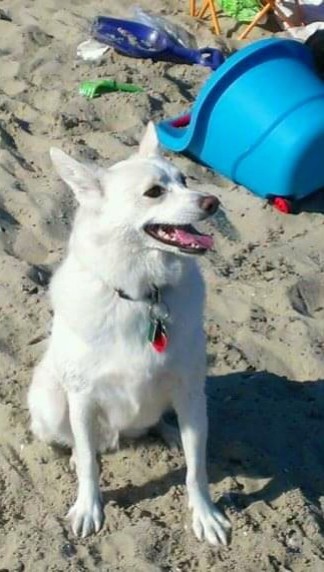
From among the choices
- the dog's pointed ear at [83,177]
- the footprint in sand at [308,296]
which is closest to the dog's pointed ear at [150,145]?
the dog's pointed ear at [83,177]

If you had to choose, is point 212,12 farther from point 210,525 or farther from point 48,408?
point 210,525

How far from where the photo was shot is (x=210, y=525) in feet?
13.0

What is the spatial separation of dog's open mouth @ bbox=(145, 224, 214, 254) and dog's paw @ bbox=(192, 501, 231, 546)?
0.95 metres

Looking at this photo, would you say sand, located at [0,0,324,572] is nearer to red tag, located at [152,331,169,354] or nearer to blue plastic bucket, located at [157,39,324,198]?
blue plastic bucket, located at [157,39,324,198]

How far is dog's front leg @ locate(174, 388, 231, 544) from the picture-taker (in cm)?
388

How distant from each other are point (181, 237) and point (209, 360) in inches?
48.9

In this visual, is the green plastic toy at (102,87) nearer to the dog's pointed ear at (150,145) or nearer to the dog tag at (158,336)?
the dog's pointed ear at (150,145)

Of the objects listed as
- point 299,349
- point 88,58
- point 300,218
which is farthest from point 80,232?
point 88,58

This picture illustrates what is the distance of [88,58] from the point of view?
22.0ft

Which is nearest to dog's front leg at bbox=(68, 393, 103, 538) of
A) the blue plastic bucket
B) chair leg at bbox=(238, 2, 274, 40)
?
the blue plastic bucket

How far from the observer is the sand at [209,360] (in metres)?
3.90

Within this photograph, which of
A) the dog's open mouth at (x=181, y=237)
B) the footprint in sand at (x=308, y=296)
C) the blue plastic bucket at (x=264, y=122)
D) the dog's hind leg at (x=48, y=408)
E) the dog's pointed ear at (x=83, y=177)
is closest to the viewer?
the dog's open mouth at (x=181, y=237)

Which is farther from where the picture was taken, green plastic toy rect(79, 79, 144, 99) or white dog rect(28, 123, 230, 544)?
green plastic toy rect(79, 79, 144, 99)

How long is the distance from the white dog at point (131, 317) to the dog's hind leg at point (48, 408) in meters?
0.01
